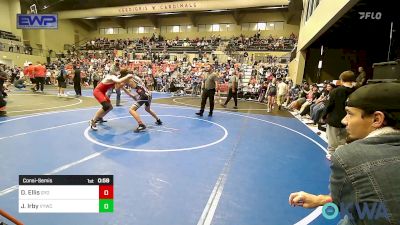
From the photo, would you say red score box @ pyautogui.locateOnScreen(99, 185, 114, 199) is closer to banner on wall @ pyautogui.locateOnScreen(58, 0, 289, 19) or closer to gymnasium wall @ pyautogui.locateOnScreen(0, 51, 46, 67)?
banner on wall @ pyautogui.locateOnScreen(58, 0, 289, 19)

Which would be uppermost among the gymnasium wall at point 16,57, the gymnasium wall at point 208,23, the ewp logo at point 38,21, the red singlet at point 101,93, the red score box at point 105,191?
the gymnasium wall at point 208,23

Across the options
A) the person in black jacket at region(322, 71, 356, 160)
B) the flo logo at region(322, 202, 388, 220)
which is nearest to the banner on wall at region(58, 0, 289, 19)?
the person in black jacket at region(322, 71, 356, 160)

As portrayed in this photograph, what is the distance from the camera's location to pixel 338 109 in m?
4.77

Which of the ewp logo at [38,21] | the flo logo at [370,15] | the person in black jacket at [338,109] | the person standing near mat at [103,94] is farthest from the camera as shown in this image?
the ewp logo at [38,21]

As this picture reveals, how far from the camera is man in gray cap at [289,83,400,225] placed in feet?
3.59

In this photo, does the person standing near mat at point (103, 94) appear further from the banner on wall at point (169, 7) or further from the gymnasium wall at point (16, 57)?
the gymnasium wall at point (16, 57)

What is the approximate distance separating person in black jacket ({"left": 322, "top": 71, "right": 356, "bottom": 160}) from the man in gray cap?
3809mm

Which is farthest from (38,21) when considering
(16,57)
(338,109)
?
(338,109)

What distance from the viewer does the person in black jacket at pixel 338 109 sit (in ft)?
15.3

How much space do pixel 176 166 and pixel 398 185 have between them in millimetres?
3647

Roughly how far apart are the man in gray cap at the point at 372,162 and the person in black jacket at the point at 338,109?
3809 millimetres

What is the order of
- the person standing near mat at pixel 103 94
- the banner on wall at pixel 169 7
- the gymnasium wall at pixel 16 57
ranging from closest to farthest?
1. the person standing near mat at pixel 103 94
2. the gymnasium wall at pixel 16 57
3. the banner on wall at pixel 169 7
